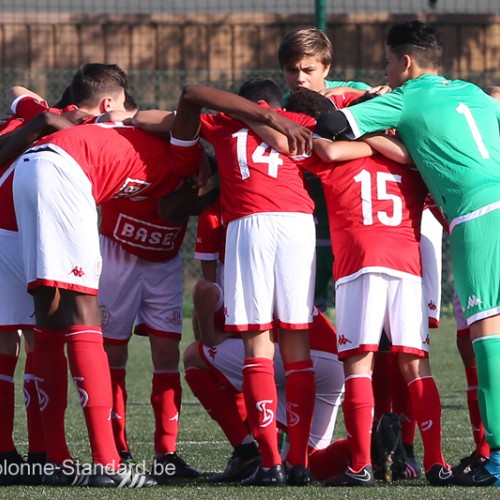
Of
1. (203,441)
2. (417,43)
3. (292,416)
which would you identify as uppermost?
(417,43)

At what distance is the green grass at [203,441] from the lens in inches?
186

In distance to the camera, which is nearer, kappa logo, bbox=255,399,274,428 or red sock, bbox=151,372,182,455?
kappa logo, bbox=255,399,274,428

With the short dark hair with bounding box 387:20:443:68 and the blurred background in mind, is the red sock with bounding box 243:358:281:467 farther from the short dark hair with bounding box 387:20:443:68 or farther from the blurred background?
the blurred background

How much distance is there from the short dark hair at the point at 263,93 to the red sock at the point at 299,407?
1.26 meters

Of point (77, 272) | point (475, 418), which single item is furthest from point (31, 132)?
point (475, 418)

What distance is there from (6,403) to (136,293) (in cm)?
83

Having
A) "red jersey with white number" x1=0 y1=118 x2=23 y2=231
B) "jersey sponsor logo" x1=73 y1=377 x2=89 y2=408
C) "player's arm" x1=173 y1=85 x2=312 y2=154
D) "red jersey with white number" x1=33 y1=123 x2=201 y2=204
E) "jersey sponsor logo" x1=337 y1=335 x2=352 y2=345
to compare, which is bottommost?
"jersey sponsor logo" x1=73 y1=377 x2=89 y2=408

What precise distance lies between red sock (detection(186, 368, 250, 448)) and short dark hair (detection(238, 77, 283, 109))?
4.22 feet

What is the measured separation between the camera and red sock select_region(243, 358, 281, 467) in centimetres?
509

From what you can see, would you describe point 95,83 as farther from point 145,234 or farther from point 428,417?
point 428,417

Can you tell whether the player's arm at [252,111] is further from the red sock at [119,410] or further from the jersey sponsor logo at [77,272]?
the red sock at [119,410]

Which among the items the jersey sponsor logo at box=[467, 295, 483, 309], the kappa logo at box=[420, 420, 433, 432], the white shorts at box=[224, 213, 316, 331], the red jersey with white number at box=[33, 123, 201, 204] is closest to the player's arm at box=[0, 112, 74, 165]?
the red jersey with white number at box=[33, 123, 201, 204]

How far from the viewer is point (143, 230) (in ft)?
19.1

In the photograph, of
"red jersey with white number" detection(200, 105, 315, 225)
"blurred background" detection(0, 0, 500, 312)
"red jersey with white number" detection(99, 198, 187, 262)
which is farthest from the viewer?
"blurred background" detection(0, 0, 500, 312)
